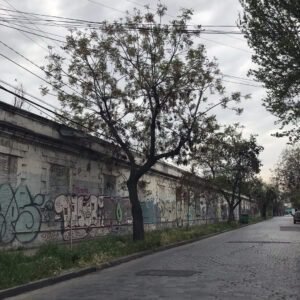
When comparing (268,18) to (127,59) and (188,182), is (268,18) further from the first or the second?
(188,182)

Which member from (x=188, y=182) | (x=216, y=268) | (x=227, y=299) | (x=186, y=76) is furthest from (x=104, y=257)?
(x=188, y=182)

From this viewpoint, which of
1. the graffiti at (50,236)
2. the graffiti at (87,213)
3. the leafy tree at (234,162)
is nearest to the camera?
the graffiti at (50,236)

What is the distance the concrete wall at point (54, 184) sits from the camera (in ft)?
Answer: 59.8

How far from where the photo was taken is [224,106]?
74.5ft

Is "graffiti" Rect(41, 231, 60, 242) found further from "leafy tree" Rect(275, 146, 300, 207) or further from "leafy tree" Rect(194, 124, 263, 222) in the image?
"leafy tree" Rect(275, 146, 300, 207)

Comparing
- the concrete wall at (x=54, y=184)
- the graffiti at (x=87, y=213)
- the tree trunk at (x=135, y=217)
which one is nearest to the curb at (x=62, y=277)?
the tree trunk at (x=135, y=217)

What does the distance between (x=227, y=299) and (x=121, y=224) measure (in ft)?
66.8

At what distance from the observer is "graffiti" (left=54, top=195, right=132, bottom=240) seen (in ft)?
72.5

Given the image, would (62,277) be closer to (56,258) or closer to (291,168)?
(56,258)

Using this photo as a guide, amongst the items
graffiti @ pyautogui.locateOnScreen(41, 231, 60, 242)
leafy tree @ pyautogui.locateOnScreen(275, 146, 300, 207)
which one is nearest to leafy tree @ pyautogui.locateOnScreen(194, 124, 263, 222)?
leafy tree @ pyautogui.locateOnScreen(275, 146, 300, 207)

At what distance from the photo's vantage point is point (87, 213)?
24531 millimetres

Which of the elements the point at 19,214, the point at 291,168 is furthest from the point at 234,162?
the point at 19,214

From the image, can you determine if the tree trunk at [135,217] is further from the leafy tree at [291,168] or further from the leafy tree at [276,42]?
the leafy tree at [291,168]

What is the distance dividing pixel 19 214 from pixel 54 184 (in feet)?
10.4
